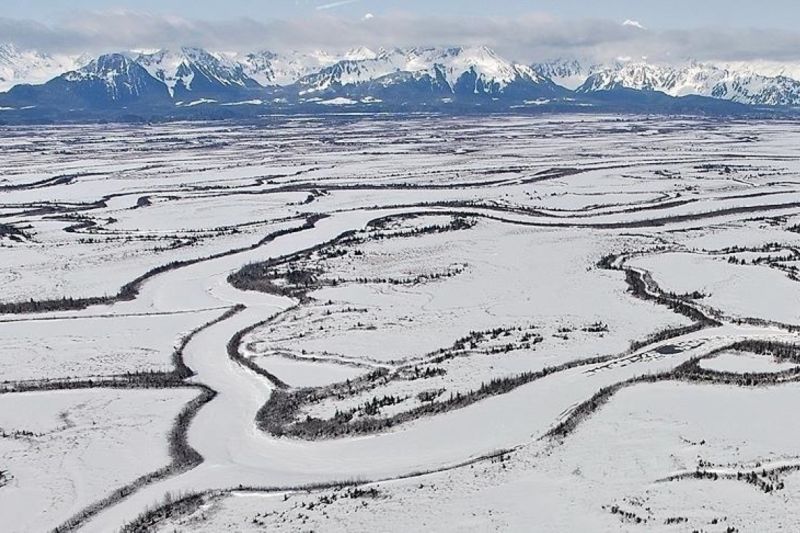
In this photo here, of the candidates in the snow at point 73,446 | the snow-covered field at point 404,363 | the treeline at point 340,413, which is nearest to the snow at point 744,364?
the snow-covered field at point 404,363

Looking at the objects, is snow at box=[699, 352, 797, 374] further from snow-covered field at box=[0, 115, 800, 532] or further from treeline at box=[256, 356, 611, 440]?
treeline at box=[256, 356, 611, 440]

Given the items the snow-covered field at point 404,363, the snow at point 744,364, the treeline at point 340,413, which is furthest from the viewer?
the snow at point 744,364

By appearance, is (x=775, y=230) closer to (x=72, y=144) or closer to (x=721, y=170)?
(x=721, y=170)

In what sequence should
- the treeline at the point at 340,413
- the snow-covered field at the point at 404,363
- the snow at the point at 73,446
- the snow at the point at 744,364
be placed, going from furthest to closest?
the snow at the point at 744,364 < the treeline at the point at 340,413 < the snow at the point at 73,446 < the snow-covered field at the point at 404,363

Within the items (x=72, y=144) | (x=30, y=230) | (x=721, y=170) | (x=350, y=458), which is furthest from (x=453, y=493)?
(x=72, y=144)

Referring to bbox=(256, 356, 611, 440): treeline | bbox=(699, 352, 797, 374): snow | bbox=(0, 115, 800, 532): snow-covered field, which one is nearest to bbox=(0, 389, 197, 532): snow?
bbox=(0, 115, 800, 532): snow-covered field

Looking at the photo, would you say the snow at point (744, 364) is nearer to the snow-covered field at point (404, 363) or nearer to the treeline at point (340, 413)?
the snow-covered field at point (404, 363)

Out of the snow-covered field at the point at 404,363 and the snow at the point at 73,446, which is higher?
the snow-covered field at the point at 404,363

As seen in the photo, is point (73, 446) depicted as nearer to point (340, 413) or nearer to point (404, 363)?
point (340, 413)
